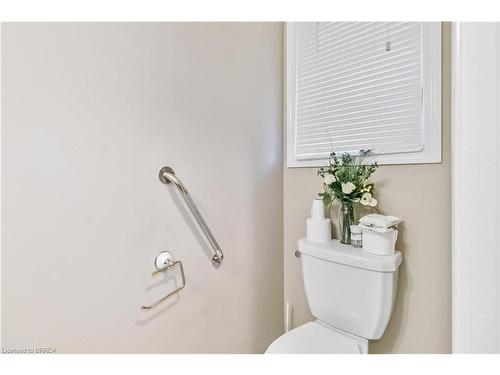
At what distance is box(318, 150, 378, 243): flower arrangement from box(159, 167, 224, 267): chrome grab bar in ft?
1.56

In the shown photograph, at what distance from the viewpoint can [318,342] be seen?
85 cm

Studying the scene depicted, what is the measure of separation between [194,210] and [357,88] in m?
0.80

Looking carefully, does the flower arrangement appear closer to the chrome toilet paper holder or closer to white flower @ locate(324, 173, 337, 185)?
white flower @ locate(324, 173, 337, 185)

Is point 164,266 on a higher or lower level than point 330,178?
lower

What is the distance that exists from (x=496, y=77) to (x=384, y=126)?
0.61m

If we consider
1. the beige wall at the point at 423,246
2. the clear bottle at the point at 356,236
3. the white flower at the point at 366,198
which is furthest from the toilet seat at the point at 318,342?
the white flower at the point at 366,198

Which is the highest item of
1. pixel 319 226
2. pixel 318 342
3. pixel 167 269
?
pixel 319 226

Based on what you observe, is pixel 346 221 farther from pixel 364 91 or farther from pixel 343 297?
pixel 364 91

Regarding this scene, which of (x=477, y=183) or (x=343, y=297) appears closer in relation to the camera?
(x=477, y=183)

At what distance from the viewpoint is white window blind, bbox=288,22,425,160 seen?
876 millimetres

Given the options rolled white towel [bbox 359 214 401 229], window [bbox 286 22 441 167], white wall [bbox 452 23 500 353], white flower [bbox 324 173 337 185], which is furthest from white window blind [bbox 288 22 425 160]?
white wall [bbox 452 23 500 353]

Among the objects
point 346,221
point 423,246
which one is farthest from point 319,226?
point 423,246

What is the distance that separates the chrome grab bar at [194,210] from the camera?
769 mm
